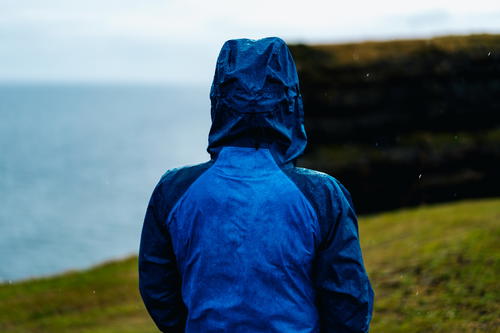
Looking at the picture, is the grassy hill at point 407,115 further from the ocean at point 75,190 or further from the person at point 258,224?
the ocean at point 75,190

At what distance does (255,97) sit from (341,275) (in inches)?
37.7

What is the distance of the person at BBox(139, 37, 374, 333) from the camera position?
2.59 metres

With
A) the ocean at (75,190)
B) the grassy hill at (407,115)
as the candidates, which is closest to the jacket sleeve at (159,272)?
the grassy hill at (407,115)

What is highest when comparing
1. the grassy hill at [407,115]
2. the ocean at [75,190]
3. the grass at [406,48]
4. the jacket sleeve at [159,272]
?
the jacket sleeve at [159,272]

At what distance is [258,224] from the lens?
8.51 feet

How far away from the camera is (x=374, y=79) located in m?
25.6

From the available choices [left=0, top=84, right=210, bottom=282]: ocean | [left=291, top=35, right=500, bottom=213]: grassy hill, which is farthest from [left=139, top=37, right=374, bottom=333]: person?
[left=0, top=84, right=210, bottom=282]: ocean

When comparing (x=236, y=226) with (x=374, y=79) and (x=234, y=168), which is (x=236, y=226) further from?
(x=374, y=79)

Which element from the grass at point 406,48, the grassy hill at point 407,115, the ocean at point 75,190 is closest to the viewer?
the grassy hill at point 407,115

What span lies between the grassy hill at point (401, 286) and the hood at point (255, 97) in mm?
4562

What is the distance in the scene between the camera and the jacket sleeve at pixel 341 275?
2648mm

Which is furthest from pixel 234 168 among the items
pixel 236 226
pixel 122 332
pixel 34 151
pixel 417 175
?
pixel 34 151

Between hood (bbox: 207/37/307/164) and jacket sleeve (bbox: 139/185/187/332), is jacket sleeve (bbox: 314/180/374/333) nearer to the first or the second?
hood (bbox: 207/37/307/164)

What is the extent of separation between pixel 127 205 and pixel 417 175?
147ft
